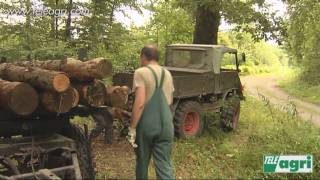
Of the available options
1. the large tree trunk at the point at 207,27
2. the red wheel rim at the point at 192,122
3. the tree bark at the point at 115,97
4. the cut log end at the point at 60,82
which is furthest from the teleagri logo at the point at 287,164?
the large tree trunk at the point at 207,27

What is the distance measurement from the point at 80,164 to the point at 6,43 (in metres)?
8.37

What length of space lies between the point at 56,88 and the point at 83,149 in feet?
4.86

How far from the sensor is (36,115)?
7.23 metres

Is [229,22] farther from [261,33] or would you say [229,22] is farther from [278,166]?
[278,166]

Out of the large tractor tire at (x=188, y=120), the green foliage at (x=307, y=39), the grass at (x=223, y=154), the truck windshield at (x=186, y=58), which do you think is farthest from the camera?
the green foliage at (x=307, y=39)

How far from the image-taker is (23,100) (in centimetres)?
654

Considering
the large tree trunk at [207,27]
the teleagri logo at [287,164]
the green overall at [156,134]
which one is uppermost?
the large tree trunk at [207,27]

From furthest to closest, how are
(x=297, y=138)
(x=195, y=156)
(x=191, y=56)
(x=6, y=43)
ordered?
(x=6, y=43) → (x=191, y=56) → (x=195, y=156) → (x=297, y=138)

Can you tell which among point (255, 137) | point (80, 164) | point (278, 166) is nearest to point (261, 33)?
point (255, 137)

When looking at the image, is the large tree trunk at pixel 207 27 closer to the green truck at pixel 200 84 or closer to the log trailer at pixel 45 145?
the green truck at pixel 200 84

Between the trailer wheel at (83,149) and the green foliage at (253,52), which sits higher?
the green foliage at (253,52)

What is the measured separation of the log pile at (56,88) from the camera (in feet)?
21.5

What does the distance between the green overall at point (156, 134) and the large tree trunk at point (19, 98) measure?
1468 mm

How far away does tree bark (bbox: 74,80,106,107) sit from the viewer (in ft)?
24.2
